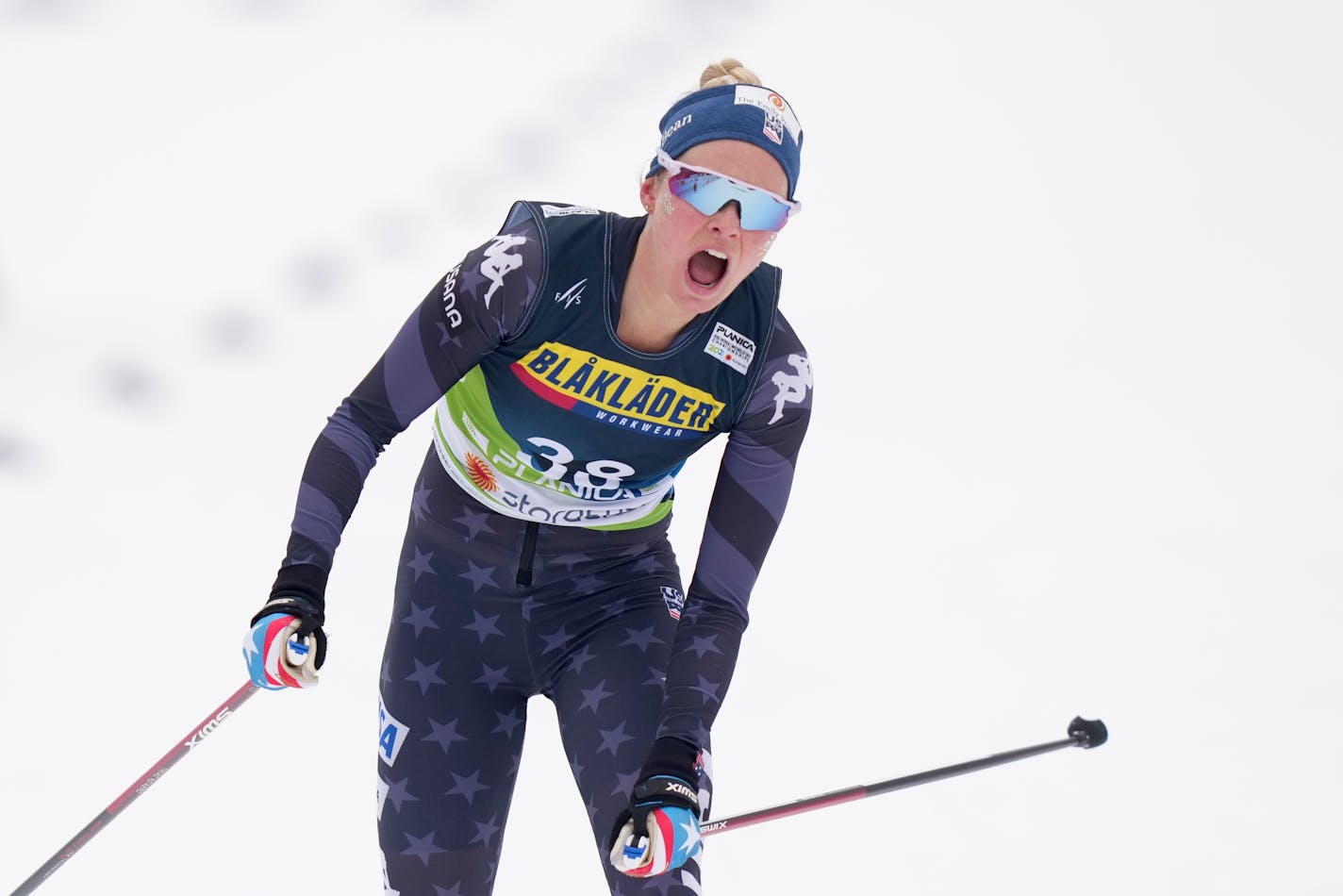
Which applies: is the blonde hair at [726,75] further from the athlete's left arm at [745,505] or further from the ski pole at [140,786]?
the ski pole at [140,786]

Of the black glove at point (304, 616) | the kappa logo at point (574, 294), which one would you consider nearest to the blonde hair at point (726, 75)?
the kappa logo at point (574, 294)

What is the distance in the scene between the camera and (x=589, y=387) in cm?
275

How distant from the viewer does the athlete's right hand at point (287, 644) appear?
2430mm

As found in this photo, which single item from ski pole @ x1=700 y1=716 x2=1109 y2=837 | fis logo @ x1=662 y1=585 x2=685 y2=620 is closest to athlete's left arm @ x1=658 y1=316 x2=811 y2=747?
fis logo @ x1=662 y1=585 x2=685 y2=620

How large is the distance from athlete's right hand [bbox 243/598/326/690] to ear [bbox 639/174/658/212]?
1.02m

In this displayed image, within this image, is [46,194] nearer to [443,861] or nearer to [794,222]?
[794,222]

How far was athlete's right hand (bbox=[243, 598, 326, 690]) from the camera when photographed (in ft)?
7.97

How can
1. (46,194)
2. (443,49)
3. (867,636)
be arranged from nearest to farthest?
(867,636) < (46,194) < (443,49)

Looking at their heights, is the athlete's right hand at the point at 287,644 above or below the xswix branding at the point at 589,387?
below

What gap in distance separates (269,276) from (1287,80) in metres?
5.62

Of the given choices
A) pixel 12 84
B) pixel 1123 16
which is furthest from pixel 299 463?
pixel 1123 16

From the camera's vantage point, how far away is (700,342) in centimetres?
274

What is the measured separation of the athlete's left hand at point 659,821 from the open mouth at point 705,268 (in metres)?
0.90

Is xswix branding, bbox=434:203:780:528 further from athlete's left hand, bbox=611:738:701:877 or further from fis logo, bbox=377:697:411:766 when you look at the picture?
athlete's left hand, bbox=611:738:701:877
